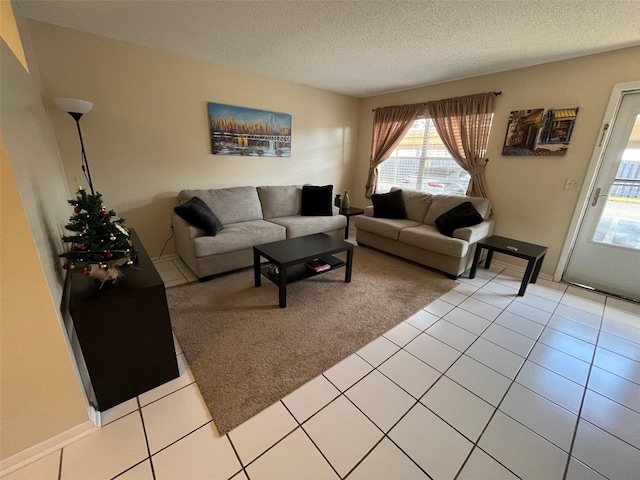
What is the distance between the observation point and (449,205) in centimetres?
348

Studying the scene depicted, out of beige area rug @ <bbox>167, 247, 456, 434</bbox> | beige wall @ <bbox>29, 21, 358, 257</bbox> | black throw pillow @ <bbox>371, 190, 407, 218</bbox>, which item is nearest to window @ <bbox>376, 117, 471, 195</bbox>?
black throw pillow @ <bbox>371, 190, 407, 218</bbox>

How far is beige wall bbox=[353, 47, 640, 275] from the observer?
2570 millimetres

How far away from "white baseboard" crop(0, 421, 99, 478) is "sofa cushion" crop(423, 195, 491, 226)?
371 cm

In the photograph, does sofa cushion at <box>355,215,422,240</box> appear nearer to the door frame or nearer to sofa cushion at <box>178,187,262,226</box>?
sofa cushion at <box>178,187,262,226</box>

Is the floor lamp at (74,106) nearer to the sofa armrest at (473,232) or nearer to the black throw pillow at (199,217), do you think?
the black throw pillow at (199,217)

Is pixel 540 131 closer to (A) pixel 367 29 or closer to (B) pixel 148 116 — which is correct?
(A) pixel 367 29

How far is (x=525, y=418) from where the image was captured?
1409 mm

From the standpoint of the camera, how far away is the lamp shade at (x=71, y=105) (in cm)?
214

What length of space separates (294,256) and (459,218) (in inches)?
80.3

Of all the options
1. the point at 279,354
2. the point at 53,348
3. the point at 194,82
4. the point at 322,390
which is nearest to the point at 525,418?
the point at 322,390

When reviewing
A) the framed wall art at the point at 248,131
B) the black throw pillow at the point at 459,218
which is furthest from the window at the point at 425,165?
the framed wall art at the point at 248,131

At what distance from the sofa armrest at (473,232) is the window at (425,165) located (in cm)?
76

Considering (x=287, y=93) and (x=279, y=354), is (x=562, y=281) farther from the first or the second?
(x=287, y=93)

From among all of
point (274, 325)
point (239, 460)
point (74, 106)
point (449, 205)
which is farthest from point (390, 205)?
point (74, 106)
